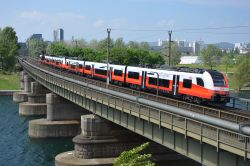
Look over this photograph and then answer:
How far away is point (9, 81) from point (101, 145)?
107875 millimetres

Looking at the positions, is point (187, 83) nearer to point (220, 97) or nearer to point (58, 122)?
point (220, 97)

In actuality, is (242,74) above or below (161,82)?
below

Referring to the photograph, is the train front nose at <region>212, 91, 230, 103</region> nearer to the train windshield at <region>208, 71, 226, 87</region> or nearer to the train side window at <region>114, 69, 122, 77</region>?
the train windshield at <region>208, 71, 226, 87</region>

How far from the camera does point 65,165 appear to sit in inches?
1725

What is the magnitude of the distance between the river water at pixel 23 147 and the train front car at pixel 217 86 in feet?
74.8

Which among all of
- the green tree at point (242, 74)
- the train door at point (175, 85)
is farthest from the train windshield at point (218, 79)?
the green tree at point (242, 74)

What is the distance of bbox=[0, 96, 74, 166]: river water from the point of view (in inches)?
2085

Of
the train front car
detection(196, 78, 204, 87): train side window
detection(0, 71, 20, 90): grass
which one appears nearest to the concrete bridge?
detection(196, 78, 204, 87): train side window

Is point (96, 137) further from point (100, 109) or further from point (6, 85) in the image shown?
point (6, 85)

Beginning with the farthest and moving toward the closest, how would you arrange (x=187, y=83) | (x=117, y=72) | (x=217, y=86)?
1. (x=117, y=72)
2. (x=187, y=83)
3. (x=217, y=86)

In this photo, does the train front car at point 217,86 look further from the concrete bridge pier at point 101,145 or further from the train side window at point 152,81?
the concrete bridge pier at point 101,145

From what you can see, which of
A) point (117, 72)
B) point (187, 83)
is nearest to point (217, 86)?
point (187, 83)

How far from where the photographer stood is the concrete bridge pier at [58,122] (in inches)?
2589

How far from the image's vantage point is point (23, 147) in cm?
6028
